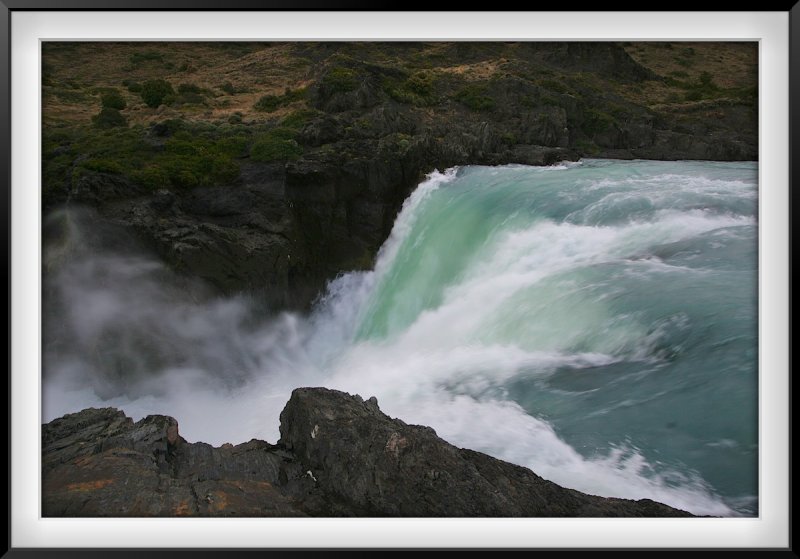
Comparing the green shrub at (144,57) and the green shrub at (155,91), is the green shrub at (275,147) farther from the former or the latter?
the green shrub at (144,57)

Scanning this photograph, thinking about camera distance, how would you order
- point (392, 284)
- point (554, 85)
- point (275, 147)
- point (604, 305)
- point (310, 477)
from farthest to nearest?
point (554, 85), point (275, 147), point (392, 284), point (604, 305), point (310, 477)

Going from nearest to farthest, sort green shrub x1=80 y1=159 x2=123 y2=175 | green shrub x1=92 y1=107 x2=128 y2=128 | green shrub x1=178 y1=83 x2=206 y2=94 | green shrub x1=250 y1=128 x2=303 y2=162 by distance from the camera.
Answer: green shrub x1=80 y1=159 x2=123 y2=175 < green shrub x1=92 y1=107 x2=128 y2=128 < green shrub x1=178 y1=83 x2=206 y2=94 < green shrub x1=250 y1=128 x2=303 y2=162

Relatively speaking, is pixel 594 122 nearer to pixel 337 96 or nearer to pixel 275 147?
pixel 337 96

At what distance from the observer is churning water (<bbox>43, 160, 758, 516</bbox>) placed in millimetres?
5340

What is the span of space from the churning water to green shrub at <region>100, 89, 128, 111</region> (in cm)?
188

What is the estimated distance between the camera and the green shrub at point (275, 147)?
10383 millimetres

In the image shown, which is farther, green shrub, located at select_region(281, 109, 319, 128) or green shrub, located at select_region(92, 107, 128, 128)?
green shrub, located at select_region(281, 109, 319, 128)

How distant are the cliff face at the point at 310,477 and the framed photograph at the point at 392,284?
27mm

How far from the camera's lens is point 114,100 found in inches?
350

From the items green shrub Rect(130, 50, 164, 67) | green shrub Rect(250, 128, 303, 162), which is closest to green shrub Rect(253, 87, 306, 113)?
green shrub Rect(250, 128, 303, 162)

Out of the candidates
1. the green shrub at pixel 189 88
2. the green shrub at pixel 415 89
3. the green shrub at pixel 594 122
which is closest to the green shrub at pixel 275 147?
the green shrub at pixel 189 88

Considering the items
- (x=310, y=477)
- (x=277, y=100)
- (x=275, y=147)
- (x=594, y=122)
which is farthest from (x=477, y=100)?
(x=310, y=477)

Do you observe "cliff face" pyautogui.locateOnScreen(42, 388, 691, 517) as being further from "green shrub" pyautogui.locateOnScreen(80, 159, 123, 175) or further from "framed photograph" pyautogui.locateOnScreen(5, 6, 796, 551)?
"green shrub" pyautogui.locateOnScreen(80, 159, 123, 175)

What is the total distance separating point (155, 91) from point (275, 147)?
240cm
